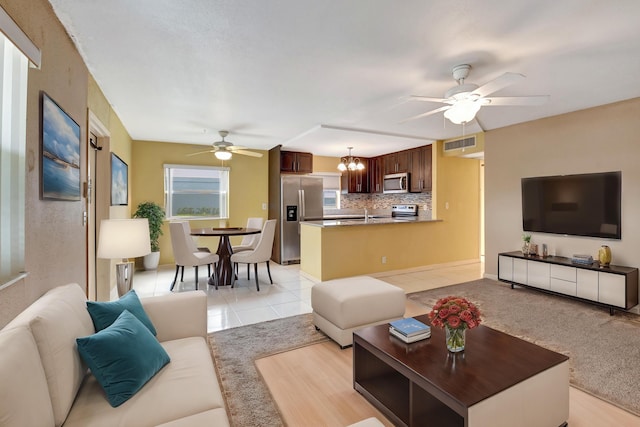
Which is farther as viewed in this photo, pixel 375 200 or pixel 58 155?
pixel 375 200

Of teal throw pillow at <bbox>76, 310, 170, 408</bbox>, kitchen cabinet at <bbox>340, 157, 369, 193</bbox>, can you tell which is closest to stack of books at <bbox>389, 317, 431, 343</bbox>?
teal throw pillow at <bbox>76, 310, 170, 408</bbox>

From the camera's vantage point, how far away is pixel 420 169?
6.27m

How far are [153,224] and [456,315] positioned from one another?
539 centimetres

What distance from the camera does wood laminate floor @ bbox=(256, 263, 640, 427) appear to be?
5.90 ft

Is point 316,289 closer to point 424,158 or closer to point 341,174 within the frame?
point 424,158

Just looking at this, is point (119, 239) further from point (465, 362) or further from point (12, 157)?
point (465, 362)

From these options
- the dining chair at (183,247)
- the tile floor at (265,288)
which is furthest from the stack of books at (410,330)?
the dining chair at (183,247)

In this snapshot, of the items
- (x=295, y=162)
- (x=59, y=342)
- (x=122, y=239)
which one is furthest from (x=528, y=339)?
(x=295, y=162)

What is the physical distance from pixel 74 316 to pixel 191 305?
28.6 inches

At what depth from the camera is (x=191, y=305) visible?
2096 millimetres

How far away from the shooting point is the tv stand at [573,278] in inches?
130

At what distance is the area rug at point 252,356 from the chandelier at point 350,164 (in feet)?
12.5

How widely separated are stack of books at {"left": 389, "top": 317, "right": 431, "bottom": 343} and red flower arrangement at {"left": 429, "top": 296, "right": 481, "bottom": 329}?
24 centimetres

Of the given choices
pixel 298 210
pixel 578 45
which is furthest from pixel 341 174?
pixel 578 45
